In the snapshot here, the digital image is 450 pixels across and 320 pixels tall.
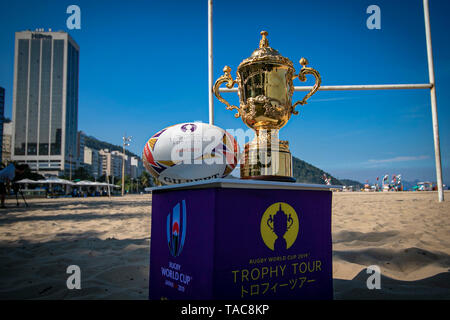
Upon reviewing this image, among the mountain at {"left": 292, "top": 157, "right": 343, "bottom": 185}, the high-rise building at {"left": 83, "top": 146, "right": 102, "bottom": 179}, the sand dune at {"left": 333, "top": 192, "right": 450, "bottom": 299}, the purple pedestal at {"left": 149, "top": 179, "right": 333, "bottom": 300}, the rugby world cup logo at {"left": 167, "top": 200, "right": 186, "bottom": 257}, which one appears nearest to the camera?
the purple pedestal at {"left": 149, "top": 179, "right": 333, "bottom": 300}

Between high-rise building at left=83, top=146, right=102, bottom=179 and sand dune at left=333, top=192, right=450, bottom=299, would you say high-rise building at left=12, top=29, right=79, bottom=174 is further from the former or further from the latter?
sand dune at left=333, top=192, right=450, bottom=299

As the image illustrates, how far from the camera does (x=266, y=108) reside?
1.68 meters

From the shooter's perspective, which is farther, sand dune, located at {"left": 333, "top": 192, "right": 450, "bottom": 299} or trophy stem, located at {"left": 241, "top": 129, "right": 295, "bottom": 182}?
sand dune, located at {"left": 333, "top": 192, "right": 450, "bottom": 299}

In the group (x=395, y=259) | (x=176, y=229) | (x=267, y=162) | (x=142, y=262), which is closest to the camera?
(x=176, y=229)

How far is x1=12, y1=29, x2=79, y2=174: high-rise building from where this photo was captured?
9138 cm

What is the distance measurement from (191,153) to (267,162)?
47 centimetres

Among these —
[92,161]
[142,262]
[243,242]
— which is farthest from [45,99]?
[243,242]

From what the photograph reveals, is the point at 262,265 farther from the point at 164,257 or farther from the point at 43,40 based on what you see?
the point at 43,40

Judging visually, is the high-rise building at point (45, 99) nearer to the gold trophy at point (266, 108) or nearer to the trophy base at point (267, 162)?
the gold trophy at point (266, 108)

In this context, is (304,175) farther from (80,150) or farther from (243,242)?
(80,150)

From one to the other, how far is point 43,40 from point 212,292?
115520mm

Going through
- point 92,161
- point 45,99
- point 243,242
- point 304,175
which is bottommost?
point 243,242

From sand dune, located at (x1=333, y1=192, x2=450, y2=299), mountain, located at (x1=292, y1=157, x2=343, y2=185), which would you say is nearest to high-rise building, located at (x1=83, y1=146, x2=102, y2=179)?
mountain, located at (x1=292, y1=157, x2=343, y2=185)
